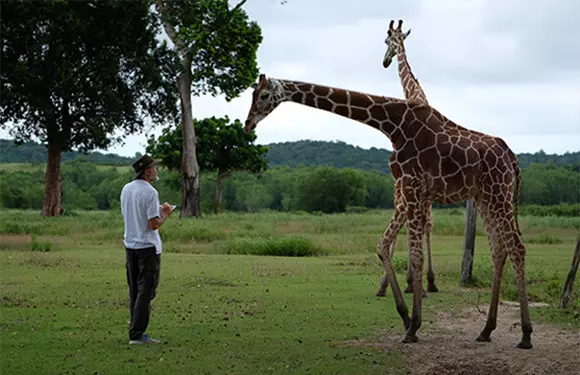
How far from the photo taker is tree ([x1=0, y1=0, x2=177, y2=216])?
106 feet

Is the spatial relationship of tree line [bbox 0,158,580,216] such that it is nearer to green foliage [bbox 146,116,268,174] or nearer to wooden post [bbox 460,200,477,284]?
green foliage [bbox 146,116,268,174]

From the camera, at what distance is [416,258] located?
9531 mm

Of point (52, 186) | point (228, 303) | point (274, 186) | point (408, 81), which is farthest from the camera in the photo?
point (274, 186)

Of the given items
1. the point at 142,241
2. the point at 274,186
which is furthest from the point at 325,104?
the point at 274,186

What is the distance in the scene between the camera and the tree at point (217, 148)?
5016 cm

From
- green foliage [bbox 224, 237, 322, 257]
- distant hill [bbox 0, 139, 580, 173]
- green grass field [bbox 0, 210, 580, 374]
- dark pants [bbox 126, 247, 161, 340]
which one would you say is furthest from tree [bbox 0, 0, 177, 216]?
distant hill [bbox 0, 139, 580, 173]

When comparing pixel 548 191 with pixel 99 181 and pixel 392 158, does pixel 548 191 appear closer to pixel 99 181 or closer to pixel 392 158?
pixel 99 181

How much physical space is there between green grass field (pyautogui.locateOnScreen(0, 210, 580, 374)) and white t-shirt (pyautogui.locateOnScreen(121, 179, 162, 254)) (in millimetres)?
1186

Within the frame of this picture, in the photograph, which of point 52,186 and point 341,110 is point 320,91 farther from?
point 52,186

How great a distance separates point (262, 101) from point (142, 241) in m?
2.20

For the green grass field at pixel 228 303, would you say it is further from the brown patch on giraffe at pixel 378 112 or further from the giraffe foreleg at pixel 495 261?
the brown patch on giraffe at pixel 378 112

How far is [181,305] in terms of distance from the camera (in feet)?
39.8

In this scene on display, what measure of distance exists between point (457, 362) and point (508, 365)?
1.75 feet

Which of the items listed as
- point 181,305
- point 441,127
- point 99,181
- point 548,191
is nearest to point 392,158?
point 441,127
